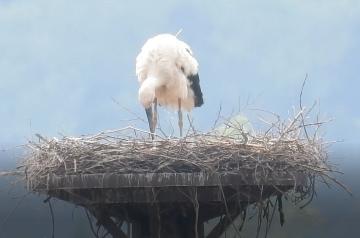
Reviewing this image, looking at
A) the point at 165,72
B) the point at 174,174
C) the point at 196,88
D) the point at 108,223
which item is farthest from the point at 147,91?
the point at 174,174

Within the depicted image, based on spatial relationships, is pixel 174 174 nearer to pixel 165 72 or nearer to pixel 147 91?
pixel 147 91

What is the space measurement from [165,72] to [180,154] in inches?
81.0

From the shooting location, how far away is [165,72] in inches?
287

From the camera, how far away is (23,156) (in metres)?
5.78

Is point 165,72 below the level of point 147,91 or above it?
above

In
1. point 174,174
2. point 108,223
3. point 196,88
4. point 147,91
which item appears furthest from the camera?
point 196,88

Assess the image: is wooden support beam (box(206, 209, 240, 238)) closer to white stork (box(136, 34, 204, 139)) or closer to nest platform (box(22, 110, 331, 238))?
nest platform (box(22, 110, 331, 238))

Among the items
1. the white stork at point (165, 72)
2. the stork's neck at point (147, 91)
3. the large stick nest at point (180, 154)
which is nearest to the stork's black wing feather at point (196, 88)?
the white stork at point (165, 72)

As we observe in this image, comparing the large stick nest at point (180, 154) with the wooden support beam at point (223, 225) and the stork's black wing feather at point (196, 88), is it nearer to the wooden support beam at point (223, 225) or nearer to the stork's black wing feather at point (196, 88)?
the wooden support beam at point (223, 225)

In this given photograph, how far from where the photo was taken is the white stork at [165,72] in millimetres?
7191

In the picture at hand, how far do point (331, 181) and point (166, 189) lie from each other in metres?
0.92

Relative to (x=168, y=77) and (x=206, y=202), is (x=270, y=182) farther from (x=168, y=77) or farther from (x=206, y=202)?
(x=168, y=77)

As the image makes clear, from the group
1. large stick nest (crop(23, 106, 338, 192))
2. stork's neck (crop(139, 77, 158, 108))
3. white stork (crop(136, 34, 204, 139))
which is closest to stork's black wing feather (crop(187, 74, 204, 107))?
white stork (crop(136, 34, 204, 139))

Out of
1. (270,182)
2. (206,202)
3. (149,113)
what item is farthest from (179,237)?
(149,113)
